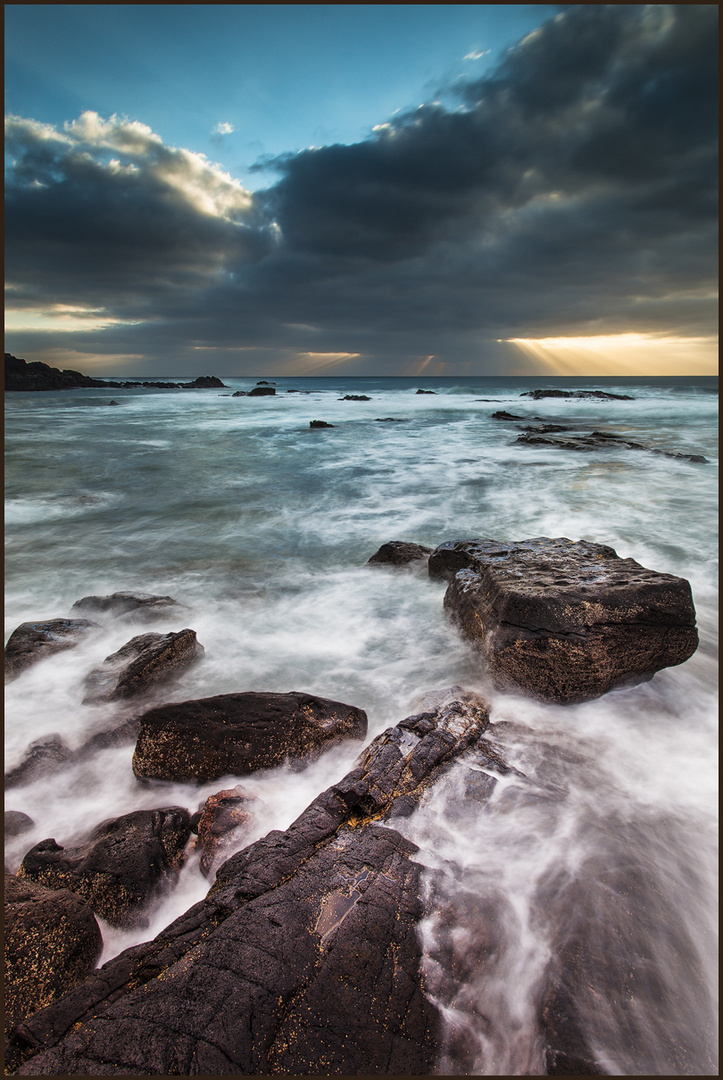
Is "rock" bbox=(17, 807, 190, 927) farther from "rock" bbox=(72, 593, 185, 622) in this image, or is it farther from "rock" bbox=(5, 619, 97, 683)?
"rock" bbox=(72, 593, 185, 622)

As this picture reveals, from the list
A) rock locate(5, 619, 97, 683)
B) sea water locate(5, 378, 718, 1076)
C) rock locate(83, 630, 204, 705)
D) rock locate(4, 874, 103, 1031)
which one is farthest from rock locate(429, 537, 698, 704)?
rock locate(5, 619, 97, 683)

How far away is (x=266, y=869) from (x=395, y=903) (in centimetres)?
61

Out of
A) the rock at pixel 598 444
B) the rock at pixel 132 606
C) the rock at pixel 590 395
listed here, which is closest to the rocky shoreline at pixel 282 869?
the rock at pixel 132 606

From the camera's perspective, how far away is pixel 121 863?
254cm

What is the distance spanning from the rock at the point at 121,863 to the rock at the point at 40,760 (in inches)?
34.8

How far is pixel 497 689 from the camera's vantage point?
395cm

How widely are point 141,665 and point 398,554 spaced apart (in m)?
3.98

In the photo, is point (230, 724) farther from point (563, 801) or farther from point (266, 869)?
point (563, 801)

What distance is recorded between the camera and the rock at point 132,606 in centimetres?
569

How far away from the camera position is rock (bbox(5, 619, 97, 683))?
15.3 feet

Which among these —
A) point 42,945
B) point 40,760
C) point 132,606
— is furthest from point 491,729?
point 132,606

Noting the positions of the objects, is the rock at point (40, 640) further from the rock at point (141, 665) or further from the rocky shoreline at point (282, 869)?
the rock at point (141, 665)

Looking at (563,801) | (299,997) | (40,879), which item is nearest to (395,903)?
(299,997)

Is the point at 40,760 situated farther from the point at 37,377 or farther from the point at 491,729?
the point at 37,377
